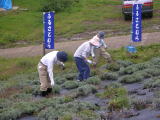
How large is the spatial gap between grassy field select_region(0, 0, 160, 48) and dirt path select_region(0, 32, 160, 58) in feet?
4.61

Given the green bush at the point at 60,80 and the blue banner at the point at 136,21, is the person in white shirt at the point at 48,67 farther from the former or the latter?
the blue banner at the point at 136,21

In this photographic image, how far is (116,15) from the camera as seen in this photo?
3173cm

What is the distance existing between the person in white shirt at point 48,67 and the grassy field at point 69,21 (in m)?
13.5

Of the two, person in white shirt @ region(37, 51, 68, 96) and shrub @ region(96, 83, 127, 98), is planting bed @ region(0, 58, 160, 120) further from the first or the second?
person in white shirt @ region(37, 51, 68, 96)

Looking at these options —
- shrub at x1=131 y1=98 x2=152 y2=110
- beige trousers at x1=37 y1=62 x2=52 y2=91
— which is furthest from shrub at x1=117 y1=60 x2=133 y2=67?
shrub at x1=131 y1=98 x2=152 y2=110

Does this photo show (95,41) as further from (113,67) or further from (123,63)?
(123,63)

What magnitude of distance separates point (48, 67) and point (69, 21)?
62.0 feet

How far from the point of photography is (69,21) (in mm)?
31047

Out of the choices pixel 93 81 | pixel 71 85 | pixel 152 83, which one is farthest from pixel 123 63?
pixel 152 83

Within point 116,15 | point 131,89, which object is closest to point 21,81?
point 131,89

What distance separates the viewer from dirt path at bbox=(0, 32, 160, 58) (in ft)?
76.5

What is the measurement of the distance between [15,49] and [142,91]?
570 inches

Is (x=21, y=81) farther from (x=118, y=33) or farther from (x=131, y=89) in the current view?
(x=118, y=33)

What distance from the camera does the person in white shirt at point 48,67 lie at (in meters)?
12.2
